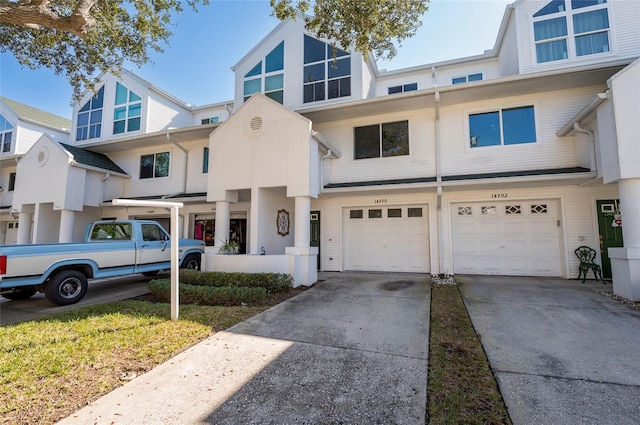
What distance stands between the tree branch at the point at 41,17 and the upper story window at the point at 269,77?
7.03 m

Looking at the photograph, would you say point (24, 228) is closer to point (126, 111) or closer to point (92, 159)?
point (92, 159)

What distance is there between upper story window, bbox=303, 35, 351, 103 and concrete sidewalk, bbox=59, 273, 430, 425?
Answer: 9359mm

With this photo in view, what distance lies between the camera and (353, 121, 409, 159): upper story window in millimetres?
10445

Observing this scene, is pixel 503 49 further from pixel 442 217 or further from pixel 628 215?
pixel 628 215

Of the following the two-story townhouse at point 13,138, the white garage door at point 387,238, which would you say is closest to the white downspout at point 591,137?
the white garage door at point 387,238

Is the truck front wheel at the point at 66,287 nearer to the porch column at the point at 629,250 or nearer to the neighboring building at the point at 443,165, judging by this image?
the neighboring building at the point at 443,165

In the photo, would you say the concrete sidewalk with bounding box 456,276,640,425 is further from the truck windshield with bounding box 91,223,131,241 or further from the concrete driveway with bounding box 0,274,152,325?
the truck windshield with bounding box 91,223,131,241

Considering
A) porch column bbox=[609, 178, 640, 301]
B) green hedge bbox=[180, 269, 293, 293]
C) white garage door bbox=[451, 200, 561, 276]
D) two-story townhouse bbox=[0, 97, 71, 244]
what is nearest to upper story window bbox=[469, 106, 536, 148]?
white garage door bbox=[451, 200, 561, 276]

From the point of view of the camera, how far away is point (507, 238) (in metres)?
9.60

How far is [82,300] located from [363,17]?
33.4 ft

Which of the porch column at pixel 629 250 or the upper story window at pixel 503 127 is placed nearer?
the porch column at pixel 629 250

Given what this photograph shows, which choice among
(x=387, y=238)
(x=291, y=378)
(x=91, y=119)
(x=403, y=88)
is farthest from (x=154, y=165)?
(x=291, y=378)

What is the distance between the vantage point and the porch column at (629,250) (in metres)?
6.38

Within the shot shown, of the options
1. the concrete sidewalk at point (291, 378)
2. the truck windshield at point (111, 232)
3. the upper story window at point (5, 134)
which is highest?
the upper story window at point (5, 134)
